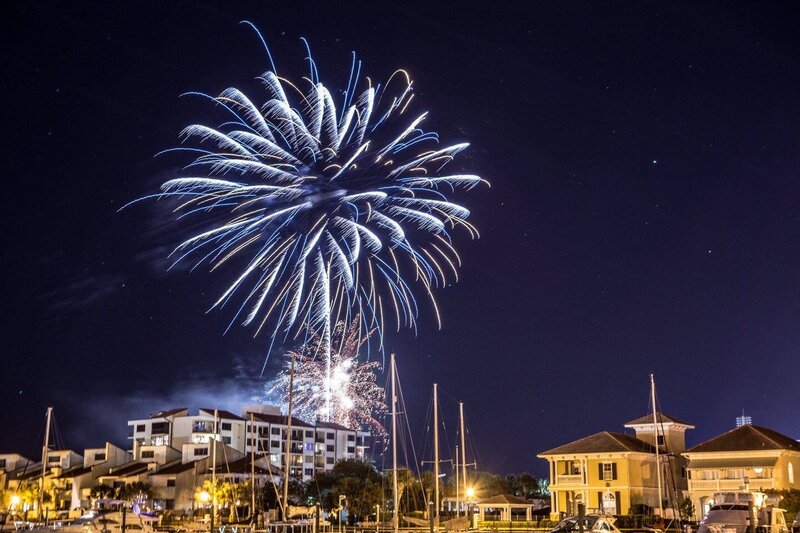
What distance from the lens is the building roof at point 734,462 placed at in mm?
58062

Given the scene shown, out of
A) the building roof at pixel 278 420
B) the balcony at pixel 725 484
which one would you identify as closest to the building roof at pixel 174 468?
the building roof at pixel 278 420

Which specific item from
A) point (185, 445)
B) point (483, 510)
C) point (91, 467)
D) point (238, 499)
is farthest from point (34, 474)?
point (483, 510)

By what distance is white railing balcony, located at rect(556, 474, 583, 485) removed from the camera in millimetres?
65562

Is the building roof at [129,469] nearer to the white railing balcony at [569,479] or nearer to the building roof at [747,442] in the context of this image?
the white railing balcony at [569,479]

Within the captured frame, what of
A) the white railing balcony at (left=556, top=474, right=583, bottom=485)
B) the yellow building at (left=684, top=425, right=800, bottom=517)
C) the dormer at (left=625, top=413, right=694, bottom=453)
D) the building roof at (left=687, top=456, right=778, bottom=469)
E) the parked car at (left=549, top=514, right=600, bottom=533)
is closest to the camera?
the parked car at (left=549, top=514, right=600, bottom=533)

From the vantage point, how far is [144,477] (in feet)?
311

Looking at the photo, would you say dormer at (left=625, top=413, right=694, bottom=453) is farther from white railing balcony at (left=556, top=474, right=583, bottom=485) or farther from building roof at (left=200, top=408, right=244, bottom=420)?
building roof at (left=200, top=408, right=244, bottom=420)

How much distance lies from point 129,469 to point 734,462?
7019cm

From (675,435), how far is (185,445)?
199ft

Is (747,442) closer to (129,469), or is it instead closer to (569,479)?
(569,479)

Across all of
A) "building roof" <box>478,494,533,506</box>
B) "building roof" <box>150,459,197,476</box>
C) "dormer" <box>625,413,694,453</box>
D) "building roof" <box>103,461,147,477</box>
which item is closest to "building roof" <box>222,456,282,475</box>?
"building roof" <box>150,459,197,476</box>

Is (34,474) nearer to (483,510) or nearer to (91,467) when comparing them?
(91,467)

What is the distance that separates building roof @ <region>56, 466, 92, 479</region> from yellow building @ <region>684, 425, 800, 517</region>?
7225 centimetres

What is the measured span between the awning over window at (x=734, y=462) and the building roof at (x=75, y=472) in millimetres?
72262
